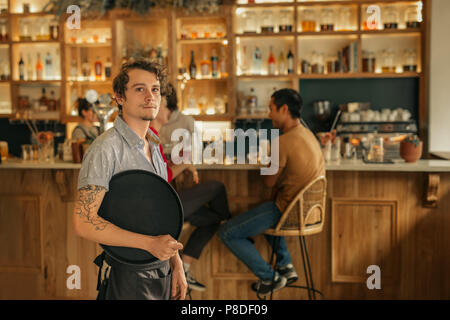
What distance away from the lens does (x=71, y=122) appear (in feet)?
17.3

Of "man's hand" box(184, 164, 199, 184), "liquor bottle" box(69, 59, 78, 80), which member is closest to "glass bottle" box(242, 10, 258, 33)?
Result: "liquor bottle" box(69, 59, 78, 80)

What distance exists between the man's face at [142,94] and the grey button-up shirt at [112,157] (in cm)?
6

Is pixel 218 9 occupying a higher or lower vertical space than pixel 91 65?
higher

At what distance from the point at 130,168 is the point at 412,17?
14.1ft

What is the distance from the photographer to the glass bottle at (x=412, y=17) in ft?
15.9

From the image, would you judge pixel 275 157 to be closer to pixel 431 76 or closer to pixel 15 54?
pixel 431 76

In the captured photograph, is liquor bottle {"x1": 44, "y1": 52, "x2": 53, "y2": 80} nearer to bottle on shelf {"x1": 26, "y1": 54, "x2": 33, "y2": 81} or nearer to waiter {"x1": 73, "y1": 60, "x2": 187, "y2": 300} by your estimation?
bottle on shelf {"x1": 26, "y1": 54, "x2": 33, "y2": 81}

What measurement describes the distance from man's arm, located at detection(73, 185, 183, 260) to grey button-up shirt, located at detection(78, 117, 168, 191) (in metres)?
0.03

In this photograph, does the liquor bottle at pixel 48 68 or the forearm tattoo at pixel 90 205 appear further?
the liquor bottle at pixel 48 68

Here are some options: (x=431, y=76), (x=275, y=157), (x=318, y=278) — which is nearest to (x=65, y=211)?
(x=275, y=157)

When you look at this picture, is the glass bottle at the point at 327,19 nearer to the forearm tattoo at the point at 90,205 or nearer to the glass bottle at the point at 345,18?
the glass bottle at the point at 345,18

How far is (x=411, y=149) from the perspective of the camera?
10.1 feet

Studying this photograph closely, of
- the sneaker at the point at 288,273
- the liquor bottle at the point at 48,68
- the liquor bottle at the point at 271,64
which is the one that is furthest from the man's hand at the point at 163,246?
the liquor bottle at the point at 48,68
